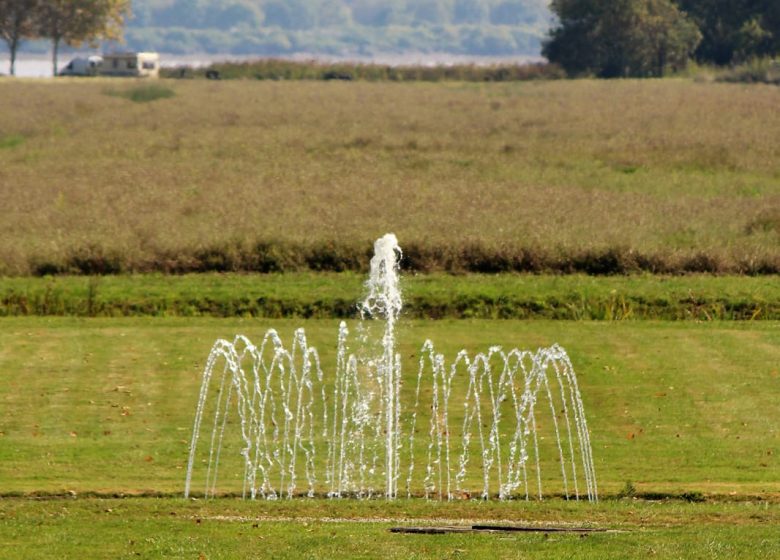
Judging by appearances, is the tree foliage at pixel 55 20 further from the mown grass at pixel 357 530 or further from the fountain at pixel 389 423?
the mown grass at pixel 357 530

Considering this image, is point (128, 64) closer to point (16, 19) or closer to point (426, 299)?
point (16, 19)

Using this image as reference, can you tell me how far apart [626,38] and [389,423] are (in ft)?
311

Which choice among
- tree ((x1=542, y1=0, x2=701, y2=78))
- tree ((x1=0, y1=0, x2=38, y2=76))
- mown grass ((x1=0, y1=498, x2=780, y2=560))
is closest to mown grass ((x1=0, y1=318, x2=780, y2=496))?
mown grass ((x1=0, y1=498, x2=780, y2=560))

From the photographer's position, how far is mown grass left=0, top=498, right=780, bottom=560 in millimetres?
14602

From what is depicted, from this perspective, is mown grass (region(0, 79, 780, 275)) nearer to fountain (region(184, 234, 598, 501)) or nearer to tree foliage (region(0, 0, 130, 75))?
fountain (region(184, 234, 598, 501))

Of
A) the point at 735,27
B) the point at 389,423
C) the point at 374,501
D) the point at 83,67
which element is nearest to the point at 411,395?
the point at 389,423

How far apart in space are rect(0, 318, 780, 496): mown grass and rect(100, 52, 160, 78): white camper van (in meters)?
102

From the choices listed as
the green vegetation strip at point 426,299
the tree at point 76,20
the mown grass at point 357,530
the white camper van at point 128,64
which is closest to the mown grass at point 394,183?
the green vegetation strip at point 426,299

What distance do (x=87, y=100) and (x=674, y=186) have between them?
1580 inches

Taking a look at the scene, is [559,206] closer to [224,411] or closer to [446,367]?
[446,367]

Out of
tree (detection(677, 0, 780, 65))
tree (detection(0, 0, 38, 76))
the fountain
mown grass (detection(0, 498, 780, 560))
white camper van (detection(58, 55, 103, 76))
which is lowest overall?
white camper van (detection(58, 55, 103, 76))

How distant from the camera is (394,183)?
44344mm

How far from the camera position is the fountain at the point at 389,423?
1972 centimetres

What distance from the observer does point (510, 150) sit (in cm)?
5506
